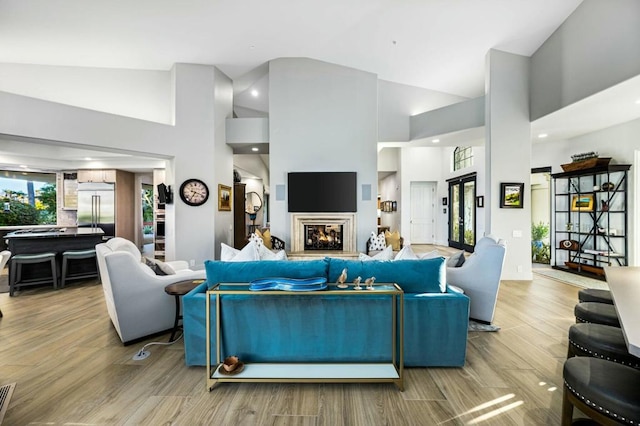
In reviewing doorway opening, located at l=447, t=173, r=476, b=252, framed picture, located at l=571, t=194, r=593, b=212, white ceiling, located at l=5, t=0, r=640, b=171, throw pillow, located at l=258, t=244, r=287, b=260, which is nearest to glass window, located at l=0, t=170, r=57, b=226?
white ceiling, located at l=5, t=0, r=640, b=171

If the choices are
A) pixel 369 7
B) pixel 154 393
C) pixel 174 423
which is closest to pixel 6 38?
pixel 369 7

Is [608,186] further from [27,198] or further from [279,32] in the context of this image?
[27,198]

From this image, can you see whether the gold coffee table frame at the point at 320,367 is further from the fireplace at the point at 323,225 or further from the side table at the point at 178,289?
the fireplace at the point at 323,225

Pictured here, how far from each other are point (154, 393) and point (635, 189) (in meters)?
7.67

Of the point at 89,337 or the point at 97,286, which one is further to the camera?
the point at 97,286

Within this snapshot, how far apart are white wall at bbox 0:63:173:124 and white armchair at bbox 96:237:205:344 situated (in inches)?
158

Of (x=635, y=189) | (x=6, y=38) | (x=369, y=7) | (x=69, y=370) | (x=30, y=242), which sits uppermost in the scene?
(x=369, y=7)

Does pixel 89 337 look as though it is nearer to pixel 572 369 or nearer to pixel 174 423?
pixel 174 423

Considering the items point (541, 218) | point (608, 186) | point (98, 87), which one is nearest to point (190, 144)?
point (98, 87)

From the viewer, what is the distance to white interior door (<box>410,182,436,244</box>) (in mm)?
10594

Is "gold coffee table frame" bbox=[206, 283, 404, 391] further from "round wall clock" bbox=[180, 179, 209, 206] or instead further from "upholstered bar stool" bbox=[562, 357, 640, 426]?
"round wall clock" bbox=[180, 179, 209, 206]

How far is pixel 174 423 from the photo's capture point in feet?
5.92

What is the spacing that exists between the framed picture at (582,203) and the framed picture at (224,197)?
7395 mm

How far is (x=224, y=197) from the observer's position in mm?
6566
